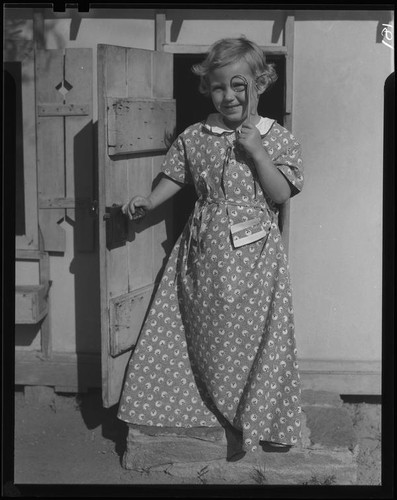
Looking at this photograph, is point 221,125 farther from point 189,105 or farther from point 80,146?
point 189,105

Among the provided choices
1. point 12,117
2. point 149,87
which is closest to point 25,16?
point 149,87

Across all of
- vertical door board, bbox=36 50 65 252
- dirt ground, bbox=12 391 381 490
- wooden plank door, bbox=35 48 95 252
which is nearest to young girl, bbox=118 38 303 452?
dirt ground, bbox=12 391 381 490

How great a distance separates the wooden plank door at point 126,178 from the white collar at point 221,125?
39cm

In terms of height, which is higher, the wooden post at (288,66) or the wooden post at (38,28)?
the wooden post at (38,28)

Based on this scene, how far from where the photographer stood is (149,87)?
15.3 ft

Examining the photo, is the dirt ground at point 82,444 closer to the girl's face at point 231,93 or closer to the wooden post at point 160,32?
the girl's face at point 231,93

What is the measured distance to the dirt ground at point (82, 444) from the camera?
457 cm

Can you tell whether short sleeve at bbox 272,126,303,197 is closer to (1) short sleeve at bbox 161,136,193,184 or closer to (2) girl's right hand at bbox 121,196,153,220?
(1) short sleeve at bbox 161,136,193,184

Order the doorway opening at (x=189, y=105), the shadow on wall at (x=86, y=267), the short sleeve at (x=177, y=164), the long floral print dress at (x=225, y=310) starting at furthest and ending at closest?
the doorway opening at (x=189, y=105)
the shadow on wall at (x=86, y=267)
the short sleeve at (x=177, y=164)
the long floral print dress at (x=225, y=310)

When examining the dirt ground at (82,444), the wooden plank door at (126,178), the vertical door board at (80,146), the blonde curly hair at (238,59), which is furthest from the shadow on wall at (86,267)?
the blonde curly hair at (238,59)

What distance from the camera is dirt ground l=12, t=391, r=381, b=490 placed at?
180 inches

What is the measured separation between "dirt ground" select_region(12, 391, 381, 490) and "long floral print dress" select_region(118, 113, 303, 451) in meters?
0.33

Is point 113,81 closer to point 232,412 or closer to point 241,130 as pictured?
point 241,130

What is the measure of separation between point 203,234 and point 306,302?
3.51 feet
